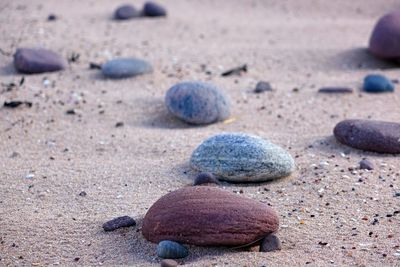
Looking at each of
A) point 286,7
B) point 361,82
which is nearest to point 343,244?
point 361,82

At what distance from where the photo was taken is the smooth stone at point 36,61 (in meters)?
5.46

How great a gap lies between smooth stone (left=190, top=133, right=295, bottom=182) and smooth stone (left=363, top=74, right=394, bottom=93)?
1.69 meters

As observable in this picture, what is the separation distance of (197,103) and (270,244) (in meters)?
1.74

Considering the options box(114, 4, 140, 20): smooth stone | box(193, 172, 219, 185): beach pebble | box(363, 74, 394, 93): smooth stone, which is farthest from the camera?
box(114, 4, 140, 20): smooth stone

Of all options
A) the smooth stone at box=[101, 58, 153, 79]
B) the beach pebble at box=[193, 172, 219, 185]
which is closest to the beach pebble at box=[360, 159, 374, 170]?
the beach pebble at box=[193, 172, 219, 185]

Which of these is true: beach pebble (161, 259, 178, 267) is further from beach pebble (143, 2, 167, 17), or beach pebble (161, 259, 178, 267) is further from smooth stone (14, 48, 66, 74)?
beach pebble (143, 2, 167, 17)

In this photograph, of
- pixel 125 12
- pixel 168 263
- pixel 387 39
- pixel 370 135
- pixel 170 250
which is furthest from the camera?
pixel 125 12

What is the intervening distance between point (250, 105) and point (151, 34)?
6.04 ft

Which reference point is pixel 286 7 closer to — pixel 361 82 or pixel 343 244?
pixel 361 82

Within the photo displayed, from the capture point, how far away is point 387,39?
5.83 metres

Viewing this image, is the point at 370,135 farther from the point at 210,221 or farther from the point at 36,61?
the point at 36,61

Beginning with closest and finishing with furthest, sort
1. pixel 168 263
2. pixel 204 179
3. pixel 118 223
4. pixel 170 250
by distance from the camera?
pixel 168 263, pixel 170 250, pixel 118 223, pixel 204 179

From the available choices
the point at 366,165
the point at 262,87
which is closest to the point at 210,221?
the point at 366,165

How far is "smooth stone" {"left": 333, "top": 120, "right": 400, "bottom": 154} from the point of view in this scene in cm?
402
